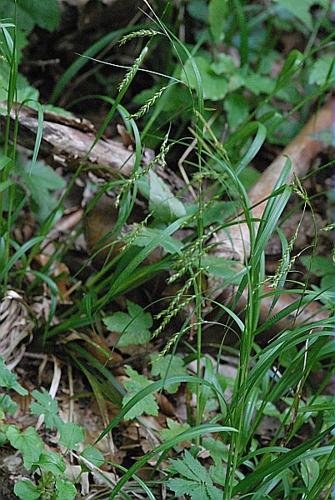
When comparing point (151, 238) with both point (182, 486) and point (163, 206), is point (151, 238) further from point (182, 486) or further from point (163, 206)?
point (182, 486)

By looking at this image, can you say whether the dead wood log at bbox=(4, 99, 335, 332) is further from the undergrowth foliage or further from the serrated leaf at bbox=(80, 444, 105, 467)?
the serrated leaf at bbox=(80, 444, 105, 467)

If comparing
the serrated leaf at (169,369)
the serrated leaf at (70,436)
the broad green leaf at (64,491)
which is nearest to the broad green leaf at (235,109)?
the serrated leaf at (169,369)

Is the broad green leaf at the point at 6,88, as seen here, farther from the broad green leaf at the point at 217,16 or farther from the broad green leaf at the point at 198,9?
the broad green leaf at the point at 198,9

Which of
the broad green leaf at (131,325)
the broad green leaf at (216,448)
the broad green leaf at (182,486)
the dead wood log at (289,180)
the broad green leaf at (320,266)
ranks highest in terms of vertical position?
the dead wood log at (289,180)

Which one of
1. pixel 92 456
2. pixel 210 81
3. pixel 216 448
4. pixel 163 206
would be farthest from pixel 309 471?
pixel 210 81

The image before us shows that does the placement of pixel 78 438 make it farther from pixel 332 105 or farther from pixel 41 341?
pixel 332 105

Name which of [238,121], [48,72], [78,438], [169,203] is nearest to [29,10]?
[48,72]
